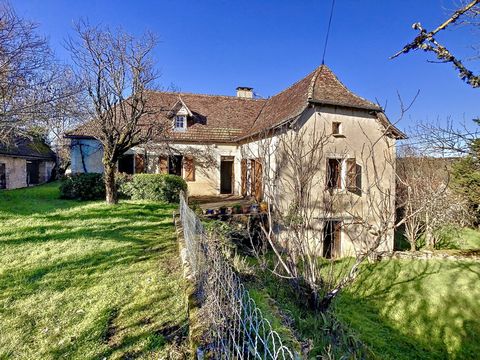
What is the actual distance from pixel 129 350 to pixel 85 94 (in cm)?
1080

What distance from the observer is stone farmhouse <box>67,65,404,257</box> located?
12.5 m

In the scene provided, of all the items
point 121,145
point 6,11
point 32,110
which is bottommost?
point 121,145

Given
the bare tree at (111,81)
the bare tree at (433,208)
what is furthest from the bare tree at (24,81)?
the bare tree at (433,208)

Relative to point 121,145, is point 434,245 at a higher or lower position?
lower

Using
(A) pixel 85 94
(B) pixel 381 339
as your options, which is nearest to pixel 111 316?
(B) pixel 381 339

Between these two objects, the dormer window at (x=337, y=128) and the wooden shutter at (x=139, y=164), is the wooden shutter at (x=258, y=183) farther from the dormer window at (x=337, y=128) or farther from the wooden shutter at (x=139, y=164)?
the wooden shutter at (x=139, y=164)

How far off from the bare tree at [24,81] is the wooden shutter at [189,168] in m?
7.75

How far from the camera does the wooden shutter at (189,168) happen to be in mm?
16844

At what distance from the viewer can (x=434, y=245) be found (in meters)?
13.9

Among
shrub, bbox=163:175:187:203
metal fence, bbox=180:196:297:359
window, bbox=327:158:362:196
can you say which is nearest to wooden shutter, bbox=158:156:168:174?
shrub, bbox=163:175:187:203

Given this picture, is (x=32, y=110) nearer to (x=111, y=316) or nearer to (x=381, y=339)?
(x=111, y=316)

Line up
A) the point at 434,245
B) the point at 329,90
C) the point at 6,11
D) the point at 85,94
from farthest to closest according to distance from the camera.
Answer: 1. the point at 434,245
2. the point at 329,90
3. the point at 85,94
4. the point at 6,11

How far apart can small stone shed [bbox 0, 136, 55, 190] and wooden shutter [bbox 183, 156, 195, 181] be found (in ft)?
30.4

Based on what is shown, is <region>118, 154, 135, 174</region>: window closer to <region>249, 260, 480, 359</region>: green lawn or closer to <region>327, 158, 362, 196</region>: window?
Answer: <region>327, 158, 362, 196</region>: window
